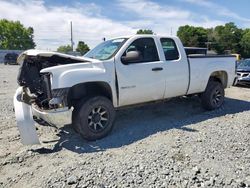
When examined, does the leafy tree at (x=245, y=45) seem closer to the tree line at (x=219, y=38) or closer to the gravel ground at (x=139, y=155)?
the tree line at (x=219, y=38)

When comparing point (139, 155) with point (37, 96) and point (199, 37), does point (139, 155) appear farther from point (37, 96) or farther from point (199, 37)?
point (199, 37)

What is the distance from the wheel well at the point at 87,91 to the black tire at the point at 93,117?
20 centimetres

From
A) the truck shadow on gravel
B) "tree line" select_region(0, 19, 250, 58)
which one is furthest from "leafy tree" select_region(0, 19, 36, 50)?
the truck shadow on gravel

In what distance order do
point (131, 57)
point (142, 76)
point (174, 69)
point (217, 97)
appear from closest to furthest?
point (131, 57), point (142, 76), point (174, 69), point (217, 97)

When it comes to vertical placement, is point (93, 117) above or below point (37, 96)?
below

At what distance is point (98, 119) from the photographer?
5457 mm

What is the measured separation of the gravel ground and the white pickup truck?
0.40 meters

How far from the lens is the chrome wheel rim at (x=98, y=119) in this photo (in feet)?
17.6

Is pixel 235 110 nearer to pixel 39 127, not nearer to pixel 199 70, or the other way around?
pixel 199 70

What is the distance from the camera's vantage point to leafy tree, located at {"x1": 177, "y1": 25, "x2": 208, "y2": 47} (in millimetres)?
68569

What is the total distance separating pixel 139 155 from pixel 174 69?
8.48ft

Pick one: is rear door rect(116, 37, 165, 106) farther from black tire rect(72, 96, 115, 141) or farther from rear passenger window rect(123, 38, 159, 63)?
black tire rect(72, 96, 115, 141)

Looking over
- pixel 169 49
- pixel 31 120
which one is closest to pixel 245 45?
pixel 169 49

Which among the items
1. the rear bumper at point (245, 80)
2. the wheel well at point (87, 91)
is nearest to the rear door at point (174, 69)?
the wheel well at point (87, 91)
